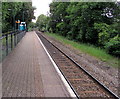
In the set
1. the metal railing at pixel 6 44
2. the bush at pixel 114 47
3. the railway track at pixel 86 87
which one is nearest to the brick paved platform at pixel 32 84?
the railway track at pixel 86 87

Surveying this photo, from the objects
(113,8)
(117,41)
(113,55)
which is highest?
(113,8)

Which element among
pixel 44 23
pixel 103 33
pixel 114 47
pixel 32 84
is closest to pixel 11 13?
pixel 103 33

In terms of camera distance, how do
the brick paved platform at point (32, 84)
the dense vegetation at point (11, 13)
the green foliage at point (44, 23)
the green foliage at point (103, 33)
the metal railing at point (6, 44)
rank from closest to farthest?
the brick paved platform at point (32, 84) → the metal railing at point (6, 44) → the dense vegetation at point (11, 13) → the green foliage at point (103, 33) → the green foliage at point (44, 23)

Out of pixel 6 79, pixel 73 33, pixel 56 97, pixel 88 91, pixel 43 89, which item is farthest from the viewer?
pixel 73 33

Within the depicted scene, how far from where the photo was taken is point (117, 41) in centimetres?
1402

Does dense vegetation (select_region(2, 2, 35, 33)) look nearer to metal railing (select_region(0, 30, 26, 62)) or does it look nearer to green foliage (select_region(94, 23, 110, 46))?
metal railing (select_region(0, 30, 26, 62))

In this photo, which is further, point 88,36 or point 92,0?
point 88,36

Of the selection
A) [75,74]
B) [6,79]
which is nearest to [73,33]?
[75,74]

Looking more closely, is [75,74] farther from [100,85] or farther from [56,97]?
[56,97]

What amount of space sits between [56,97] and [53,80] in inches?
67.6

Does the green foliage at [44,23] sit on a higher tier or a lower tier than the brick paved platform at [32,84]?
higher

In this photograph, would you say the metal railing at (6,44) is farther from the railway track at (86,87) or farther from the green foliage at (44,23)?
the green foliage at (44,23)

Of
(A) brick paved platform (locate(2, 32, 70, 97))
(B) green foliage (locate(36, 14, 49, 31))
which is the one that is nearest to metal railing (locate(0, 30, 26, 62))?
(A) brick paved platform (locate(2, 32, 70, 97))

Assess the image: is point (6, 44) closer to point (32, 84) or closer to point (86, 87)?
point (32, 84)
